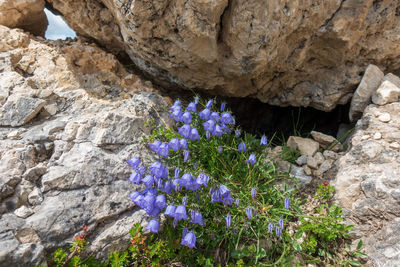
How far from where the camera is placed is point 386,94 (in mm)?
3061

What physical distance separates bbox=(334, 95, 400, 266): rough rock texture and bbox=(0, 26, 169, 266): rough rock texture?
6.49ft

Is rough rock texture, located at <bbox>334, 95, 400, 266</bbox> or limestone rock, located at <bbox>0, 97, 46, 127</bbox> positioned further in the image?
limestone rock, located at <bbox>0, 97, 46, 127</bbox>

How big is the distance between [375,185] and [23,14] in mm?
4549

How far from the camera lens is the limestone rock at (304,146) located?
319 centimetres

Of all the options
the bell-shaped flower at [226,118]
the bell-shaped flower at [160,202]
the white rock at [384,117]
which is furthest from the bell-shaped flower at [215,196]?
the white rock at [384,117]

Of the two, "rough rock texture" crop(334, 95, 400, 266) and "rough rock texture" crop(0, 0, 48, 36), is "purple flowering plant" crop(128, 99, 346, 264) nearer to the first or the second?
"rough rock texture" crop(334, 95, 400, 266)

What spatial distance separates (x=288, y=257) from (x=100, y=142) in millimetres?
2014

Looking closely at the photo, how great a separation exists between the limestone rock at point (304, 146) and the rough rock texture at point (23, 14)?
3.76 metres

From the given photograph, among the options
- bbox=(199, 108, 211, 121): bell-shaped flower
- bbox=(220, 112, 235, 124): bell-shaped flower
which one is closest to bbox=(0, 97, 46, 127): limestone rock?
Result: bbox=(199, 108, 211, 121): bell-shaped flower

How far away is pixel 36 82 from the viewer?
284 cm

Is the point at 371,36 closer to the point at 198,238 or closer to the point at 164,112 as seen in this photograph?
the point at 164,112

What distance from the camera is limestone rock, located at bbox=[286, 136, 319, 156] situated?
319 cm

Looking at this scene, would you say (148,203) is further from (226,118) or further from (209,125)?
(226,118)

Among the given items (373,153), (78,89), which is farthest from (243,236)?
(78,89)
